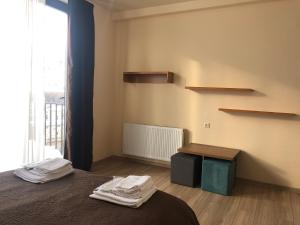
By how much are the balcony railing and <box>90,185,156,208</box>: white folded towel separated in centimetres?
248

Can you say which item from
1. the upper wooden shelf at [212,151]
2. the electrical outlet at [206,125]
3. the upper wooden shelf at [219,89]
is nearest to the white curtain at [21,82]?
the upper wooden shelf at [212,151]

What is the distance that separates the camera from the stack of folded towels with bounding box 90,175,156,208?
152 centimetres

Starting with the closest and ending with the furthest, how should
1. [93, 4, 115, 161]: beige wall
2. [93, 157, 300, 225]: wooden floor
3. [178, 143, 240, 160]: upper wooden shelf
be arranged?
[93, 157, 300, 225]: wooden floor, [178, 143, 240, 160]: upper wooden shelf, [93, 4, 115, 161]: beige wall

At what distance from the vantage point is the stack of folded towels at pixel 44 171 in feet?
6.19

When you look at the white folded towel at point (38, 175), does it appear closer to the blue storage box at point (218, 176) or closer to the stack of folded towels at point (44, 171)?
the stack of folded towels at point (44, 171)

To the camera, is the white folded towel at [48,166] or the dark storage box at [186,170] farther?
the dark storage box at [186,170]

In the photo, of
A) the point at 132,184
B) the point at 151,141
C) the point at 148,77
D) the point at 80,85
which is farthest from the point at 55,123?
the point at 132,184

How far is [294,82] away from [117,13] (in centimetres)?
307

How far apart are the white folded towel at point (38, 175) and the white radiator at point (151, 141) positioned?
2285 mm

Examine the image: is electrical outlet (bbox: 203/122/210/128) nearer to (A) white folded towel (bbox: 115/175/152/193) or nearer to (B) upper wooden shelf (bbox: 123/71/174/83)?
(B) upper wooden shelf (bbox: 123/71/174/83)

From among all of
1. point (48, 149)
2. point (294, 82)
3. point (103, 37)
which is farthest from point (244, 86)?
point (48, 149)

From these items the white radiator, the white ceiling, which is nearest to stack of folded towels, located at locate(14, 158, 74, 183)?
the white radiator

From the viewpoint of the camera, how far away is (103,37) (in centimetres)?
438

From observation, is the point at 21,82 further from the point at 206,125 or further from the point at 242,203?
the point at 242,203
